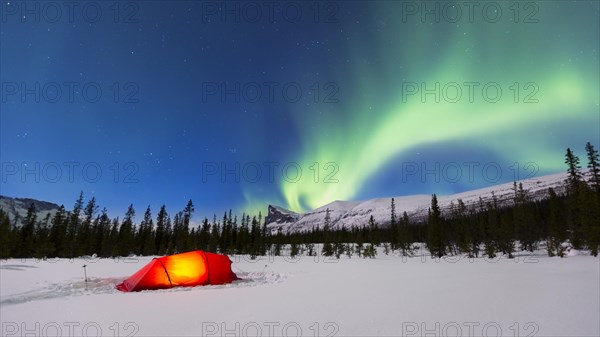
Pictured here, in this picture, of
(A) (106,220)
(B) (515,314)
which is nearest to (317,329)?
(B) (515,314)

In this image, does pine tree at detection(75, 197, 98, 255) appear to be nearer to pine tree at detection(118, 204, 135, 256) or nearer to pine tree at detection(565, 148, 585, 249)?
pine tree at detection(118, 204, 135, 256)

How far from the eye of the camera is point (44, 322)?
20.3 feet

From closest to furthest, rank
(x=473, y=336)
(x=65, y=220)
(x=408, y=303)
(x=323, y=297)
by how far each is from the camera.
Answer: (x=473, y=336)
(x=408, y=303)
(x=323, y=297)
(x=65, y=220)

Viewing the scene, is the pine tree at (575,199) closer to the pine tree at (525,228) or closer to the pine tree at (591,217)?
the pine tree at (591,217)

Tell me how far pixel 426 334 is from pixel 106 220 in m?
83.6

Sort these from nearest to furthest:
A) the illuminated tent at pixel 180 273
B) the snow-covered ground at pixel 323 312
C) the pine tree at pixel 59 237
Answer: the snow-covered ground at pixel 323 312, the illuminated tent at pixel 180 273, the pine tree at pixel 59 237

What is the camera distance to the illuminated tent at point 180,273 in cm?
1164

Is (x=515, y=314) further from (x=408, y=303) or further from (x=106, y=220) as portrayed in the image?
(x=106, y=220)

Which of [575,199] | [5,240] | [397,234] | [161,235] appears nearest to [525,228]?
[575,199]

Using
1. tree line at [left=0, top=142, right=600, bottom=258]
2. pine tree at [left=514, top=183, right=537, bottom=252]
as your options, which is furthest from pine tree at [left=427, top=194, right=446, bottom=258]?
pine tree at [left=514, top=183, right=537, bottom=252]

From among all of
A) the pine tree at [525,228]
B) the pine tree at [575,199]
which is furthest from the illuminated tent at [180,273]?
the pine tree at [525,228]

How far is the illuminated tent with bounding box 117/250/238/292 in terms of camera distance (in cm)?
1164

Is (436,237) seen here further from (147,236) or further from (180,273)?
(147,236)

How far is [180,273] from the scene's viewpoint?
12430 mm
